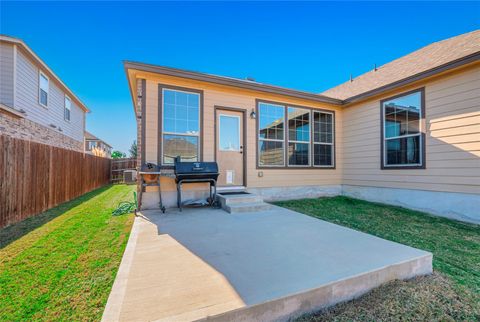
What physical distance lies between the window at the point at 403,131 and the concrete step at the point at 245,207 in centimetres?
385

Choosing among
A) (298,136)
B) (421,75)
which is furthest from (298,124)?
(421,75)

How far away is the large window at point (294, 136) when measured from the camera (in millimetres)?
6117

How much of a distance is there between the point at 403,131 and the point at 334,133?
1931mm

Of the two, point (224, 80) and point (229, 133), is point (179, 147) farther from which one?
point (224, 80)

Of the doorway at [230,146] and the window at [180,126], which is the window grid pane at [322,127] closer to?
the doorway at [230,146]

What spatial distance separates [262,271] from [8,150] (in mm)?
5296

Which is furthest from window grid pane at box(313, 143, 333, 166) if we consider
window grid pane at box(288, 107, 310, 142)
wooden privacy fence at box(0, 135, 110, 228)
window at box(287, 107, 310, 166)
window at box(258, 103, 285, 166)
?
wooden privacy fence at box(0, 135, 110, 228)

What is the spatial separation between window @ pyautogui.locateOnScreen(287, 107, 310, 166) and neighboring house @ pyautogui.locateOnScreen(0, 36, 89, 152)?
822cm

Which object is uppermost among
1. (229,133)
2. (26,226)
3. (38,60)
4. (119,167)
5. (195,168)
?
(38,60)

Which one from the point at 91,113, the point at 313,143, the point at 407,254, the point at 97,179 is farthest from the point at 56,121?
the point at 407,254

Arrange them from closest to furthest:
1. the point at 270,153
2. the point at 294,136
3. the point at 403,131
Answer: the point at 403,131, the point at 270,153, the point at 294,136

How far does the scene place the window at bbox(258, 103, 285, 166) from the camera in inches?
238

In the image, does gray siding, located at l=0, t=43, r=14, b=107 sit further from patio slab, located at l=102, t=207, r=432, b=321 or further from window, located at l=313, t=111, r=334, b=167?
window, located at l=313, t=111, r=334, b=167

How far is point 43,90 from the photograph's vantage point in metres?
8.86
